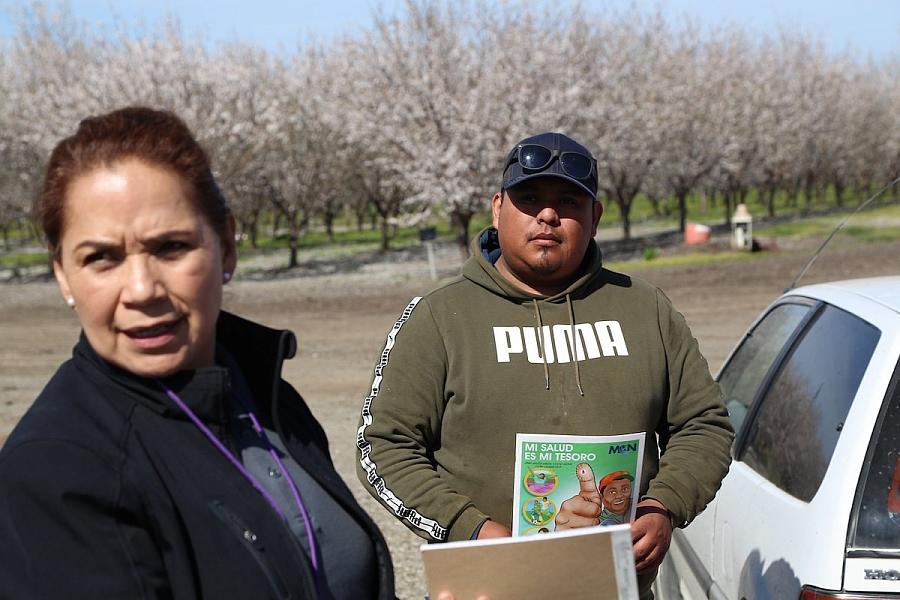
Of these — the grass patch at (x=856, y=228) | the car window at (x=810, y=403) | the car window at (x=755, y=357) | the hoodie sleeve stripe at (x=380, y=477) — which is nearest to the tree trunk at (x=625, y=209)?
the grass patch at (x=856, y=228)

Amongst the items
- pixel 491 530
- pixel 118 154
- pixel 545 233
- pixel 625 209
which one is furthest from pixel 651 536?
pixel 625 209

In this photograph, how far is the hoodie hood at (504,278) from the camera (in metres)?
2.63

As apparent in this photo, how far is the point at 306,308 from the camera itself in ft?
61.6

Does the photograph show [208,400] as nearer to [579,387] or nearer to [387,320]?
[579,387]

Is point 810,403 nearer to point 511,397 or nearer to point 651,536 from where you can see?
point 651,536

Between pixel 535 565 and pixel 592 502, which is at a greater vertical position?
pixel 535 565

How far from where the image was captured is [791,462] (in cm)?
289

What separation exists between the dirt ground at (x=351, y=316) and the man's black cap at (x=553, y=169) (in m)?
3.12

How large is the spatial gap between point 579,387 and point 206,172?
3.93ft

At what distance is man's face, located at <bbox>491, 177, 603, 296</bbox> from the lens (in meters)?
2.60

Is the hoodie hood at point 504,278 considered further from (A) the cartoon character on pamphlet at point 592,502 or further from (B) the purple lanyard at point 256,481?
(B) the purple lanyard at point 256,481

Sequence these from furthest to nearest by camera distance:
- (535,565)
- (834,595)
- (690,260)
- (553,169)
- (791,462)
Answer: (690,260), (791,462), (553,169), (834,595), (535,565)

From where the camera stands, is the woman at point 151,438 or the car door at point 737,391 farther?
the car door at point 737,391

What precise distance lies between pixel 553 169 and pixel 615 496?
88 centimetres
